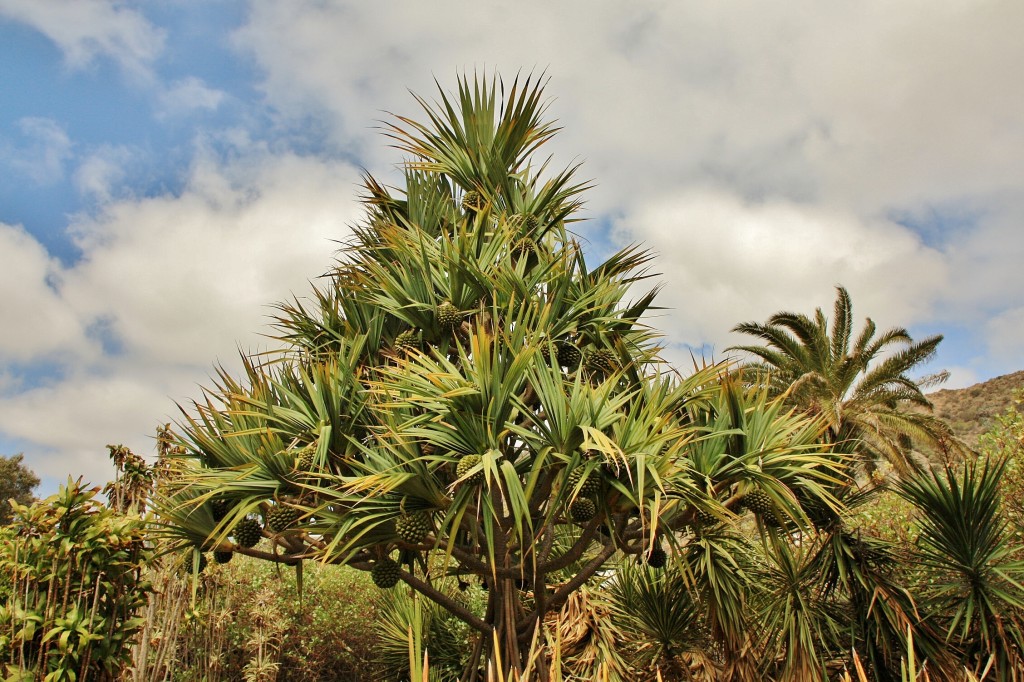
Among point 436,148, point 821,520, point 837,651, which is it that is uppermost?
point 436,148

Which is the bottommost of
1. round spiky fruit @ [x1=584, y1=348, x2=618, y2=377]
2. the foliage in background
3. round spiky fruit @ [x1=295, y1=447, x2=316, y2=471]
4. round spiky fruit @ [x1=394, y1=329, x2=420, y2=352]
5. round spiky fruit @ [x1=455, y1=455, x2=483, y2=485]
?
round spiky fruit @ [x1=455, y1=455, x2=483, y2=485]

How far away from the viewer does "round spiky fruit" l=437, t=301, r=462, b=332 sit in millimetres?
5773

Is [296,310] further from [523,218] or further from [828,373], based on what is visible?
[828,373]

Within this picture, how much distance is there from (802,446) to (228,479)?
4193 mm

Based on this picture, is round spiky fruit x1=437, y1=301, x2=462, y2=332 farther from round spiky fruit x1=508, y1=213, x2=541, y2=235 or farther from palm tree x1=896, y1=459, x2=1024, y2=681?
palm tree x1=896, y1=459, x2=1024, y2=681

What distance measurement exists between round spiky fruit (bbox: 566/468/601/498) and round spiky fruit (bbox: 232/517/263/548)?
2.54 metres

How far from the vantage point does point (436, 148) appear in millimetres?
7219

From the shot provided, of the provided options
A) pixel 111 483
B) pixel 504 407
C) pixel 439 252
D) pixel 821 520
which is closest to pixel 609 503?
pixel 504 407

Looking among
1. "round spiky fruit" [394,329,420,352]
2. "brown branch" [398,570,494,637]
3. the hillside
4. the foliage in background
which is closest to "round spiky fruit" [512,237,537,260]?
"round spiky fruit" [394,329,420,352]

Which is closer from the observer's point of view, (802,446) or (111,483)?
(802,446)

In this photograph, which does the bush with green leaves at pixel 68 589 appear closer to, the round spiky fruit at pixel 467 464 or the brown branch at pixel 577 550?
the round spiky fruit at pixel 467 464

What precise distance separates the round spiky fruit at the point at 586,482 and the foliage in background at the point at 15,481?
76.2 ft

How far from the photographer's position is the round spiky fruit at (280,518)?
5.10 meters

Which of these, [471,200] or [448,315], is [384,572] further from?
[471,200]
